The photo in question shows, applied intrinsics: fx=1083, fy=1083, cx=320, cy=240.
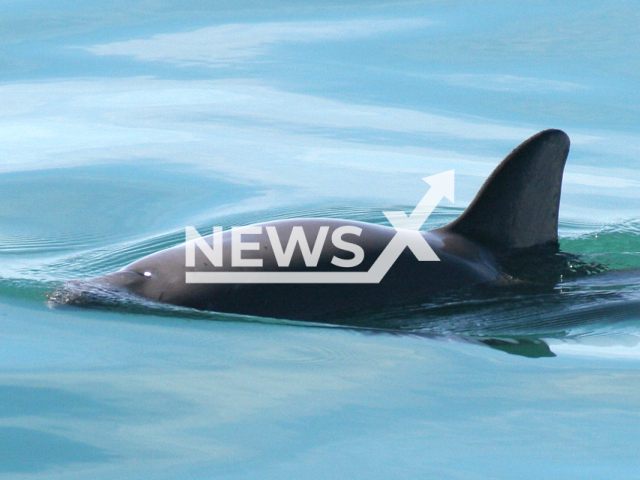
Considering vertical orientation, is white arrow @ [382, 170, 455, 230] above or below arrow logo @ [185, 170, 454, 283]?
above

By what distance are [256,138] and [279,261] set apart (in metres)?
6.50

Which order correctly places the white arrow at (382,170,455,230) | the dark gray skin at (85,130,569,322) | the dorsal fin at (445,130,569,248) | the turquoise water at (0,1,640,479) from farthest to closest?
the white arrow at (382,170,455,230), the dorsal fin at (445,130,569,248), the dark gray skin at (85,130,569,322), the turquoise water at (0,1,640,479)

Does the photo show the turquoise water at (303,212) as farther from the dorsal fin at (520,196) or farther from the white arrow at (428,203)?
the dorsal fin at (520,196)

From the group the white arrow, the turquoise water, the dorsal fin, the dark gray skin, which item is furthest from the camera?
the white arrow

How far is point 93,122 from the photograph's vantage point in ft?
42.5

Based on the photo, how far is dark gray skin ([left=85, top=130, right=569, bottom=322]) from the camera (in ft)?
19.8

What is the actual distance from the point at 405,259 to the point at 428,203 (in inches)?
158

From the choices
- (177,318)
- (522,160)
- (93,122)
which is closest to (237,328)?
(177,318)

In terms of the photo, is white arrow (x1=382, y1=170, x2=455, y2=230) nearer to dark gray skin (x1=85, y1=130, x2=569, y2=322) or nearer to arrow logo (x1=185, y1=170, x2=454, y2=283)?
dark gray skin (x1=85, y1=130, x2=569, y2=322)

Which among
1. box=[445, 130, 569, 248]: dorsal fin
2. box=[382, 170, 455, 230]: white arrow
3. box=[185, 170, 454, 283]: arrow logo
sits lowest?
box=[185, 170, 454, 283]: arrow logo

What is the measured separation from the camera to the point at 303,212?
9680 mm

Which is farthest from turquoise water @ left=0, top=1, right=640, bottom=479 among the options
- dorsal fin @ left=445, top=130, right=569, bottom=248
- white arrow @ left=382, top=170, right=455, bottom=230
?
dorsal fin @ left=445, top=130, right=569, bottom=248

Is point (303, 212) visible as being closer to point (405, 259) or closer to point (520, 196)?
point (520, 196)

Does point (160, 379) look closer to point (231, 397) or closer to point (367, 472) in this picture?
point (231, 397)
